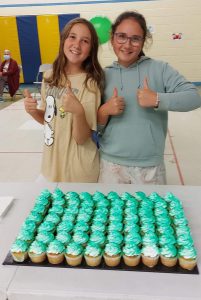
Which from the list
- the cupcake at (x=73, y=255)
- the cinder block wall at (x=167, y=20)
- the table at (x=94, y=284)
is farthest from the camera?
the cinder block wall at (x=167, y=20)

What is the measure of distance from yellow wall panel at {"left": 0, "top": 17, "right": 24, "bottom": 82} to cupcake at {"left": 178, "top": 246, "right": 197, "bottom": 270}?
8.88 m

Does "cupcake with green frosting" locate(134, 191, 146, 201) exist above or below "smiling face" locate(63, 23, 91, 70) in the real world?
below

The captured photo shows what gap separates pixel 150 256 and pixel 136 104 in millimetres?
784

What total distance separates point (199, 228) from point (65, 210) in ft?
1.64

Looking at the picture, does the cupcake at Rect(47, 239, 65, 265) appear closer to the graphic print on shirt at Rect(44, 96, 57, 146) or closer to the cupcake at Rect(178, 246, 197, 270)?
the cupcake at Rect(178, 246, 197, 270)

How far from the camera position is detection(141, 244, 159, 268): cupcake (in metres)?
0.91

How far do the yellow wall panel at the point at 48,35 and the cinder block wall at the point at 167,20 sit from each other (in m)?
0.26

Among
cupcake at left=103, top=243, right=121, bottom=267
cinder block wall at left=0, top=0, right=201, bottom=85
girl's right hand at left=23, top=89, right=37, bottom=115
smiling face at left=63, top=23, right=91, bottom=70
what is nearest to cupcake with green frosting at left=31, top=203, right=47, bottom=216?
cupcake at left=103, top=243, right=121, bottom=267

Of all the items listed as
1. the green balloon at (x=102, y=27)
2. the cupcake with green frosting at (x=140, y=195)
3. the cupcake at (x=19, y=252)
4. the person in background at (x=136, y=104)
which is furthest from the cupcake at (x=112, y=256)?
the green balloon at (x=102, y=27)

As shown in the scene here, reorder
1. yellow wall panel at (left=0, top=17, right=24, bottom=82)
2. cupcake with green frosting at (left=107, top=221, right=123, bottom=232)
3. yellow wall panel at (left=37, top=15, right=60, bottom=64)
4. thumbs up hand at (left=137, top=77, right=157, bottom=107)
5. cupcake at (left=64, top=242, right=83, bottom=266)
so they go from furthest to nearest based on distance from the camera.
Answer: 1. yellow wall panel at (left=0, top=17, right=24, bottom=82)
2. yellow wall panel at (left=37, top=15, right=60, bottom=64)
3. thumbs up hand at (left=137, top=77, right=157, bottom=107)
4. cupcake with green frosting at (left=107, top=221, right=123, bottom=232)
5. cupcake at (left=64, top=242, right=83, bottom=266)

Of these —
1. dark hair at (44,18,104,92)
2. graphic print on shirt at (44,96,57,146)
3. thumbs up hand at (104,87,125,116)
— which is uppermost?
dark hair at (44,18,104,92)

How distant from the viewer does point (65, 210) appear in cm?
118

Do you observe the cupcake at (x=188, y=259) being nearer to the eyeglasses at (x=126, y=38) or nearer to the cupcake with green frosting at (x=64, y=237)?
the cupcake with green frosting at (x=64, y=237)

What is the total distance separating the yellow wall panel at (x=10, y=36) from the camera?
28.0 ft
